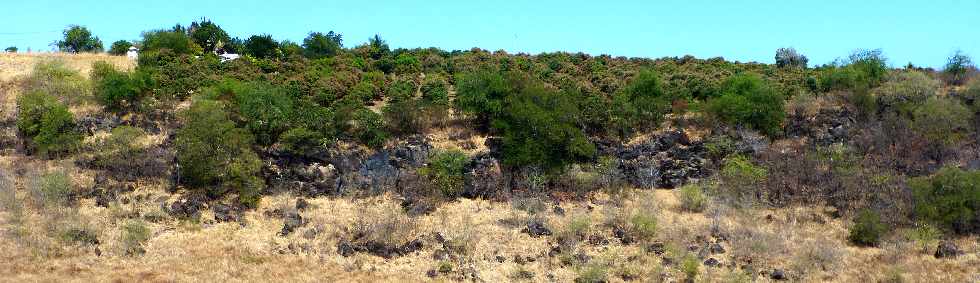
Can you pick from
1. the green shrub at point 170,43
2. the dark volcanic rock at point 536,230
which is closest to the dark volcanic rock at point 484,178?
the dark volcanic rock at point 536,230

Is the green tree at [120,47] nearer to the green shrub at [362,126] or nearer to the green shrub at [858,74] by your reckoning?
the green shrub at [362,126]

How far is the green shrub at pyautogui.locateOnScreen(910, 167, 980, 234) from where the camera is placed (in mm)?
30047

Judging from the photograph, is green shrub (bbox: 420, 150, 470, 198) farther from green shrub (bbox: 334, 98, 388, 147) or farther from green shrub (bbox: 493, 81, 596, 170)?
green shrub (bbox: 334, 98, 388, 147)

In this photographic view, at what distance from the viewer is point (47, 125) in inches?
1432

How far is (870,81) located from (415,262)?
97.9 feet

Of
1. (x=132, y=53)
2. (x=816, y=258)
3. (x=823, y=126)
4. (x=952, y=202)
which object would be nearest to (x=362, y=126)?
(x=816, y=258)

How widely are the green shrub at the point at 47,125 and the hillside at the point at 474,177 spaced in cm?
12

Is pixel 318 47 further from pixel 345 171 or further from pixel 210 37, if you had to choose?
pixel 345 171

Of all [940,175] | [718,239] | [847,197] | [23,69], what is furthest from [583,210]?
[23,69]

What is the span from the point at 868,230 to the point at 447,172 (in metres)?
17.6

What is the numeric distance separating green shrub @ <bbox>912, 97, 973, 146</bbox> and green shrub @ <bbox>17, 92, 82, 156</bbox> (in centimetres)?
4093

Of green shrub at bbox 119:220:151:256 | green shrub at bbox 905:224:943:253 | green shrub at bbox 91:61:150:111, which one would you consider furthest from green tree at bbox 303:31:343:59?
green shrub at bbox 905:224:943:253

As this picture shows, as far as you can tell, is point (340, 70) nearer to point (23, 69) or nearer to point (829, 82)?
point (23, 69)

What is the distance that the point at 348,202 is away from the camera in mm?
34531
